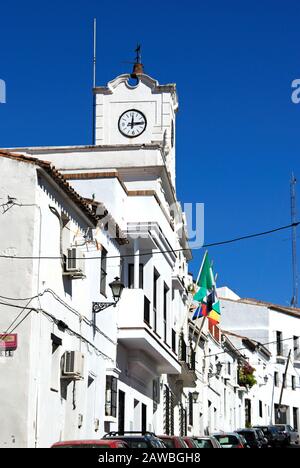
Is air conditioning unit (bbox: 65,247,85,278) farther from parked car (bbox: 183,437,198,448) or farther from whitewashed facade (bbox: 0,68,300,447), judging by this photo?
parked car (bbox: 183,437,198,448)

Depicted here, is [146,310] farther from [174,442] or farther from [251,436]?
[251,436]

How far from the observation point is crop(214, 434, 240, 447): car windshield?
26.9m

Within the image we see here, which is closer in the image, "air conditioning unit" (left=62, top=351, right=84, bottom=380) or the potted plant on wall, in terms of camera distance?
"air conditioning unit" (left=62, top=351, right=84, bottom=380)

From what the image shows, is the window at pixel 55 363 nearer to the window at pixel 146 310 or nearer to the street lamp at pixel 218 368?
the window at pixel 146 310

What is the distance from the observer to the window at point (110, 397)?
24.3 m

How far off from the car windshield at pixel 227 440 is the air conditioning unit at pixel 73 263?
28.7ft

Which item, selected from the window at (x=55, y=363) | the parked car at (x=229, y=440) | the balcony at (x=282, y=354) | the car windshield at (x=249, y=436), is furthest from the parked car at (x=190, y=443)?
the balcony at (x=282, y=354)

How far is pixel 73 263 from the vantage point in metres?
20.4

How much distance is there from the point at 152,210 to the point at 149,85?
12.5 m

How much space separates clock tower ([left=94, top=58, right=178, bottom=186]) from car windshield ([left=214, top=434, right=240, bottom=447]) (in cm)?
1399

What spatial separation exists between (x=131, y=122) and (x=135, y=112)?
0.46 m

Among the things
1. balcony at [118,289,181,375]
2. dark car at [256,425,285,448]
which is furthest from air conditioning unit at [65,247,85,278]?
dark car at [256,425,285,448]

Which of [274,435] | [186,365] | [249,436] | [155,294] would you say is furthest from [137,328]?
[274,435]

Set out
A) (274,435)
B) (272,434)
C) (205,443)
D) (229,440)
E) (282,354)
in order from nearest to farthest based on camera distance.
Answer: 1. (205,443)
2. (229,440)
3. (274,435)
4. (272,434)
5. (282,354)
